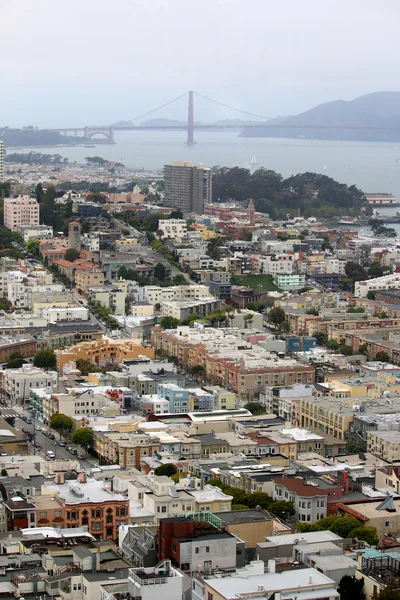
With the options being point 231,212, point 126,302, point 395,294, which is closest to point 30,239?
point 126,302

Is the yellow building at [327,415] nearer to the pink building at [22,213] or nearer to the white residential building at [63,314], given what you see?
the white residential building at [63,314]

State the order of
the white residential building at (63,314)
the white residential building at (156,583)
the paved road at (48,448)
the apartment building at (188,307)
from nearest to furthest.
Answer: the white residential building at (156,583), the paved road at (48,448), the white residential building at (63,314), the apartment building at (188,307)

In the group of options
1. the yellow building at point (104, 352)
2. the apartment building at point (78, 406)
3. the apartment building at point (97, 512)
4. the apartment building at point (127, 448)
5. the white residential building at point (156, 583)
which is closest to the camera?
the white residential building at point (156, 583)

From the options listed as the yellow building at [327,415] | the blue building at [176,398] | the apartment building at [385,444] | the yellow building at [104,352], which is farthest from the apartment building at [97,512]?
the yellow building at [104,352]

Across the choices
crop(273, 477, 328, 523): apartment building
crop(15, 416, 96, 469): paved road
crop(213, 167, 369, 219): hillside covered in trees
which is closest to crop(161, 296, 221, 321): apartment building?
crop(15, 416, 96, 469): paved road

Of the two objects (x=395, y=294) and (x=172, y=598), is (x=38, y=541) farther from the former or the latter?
(x=395, y=294)
